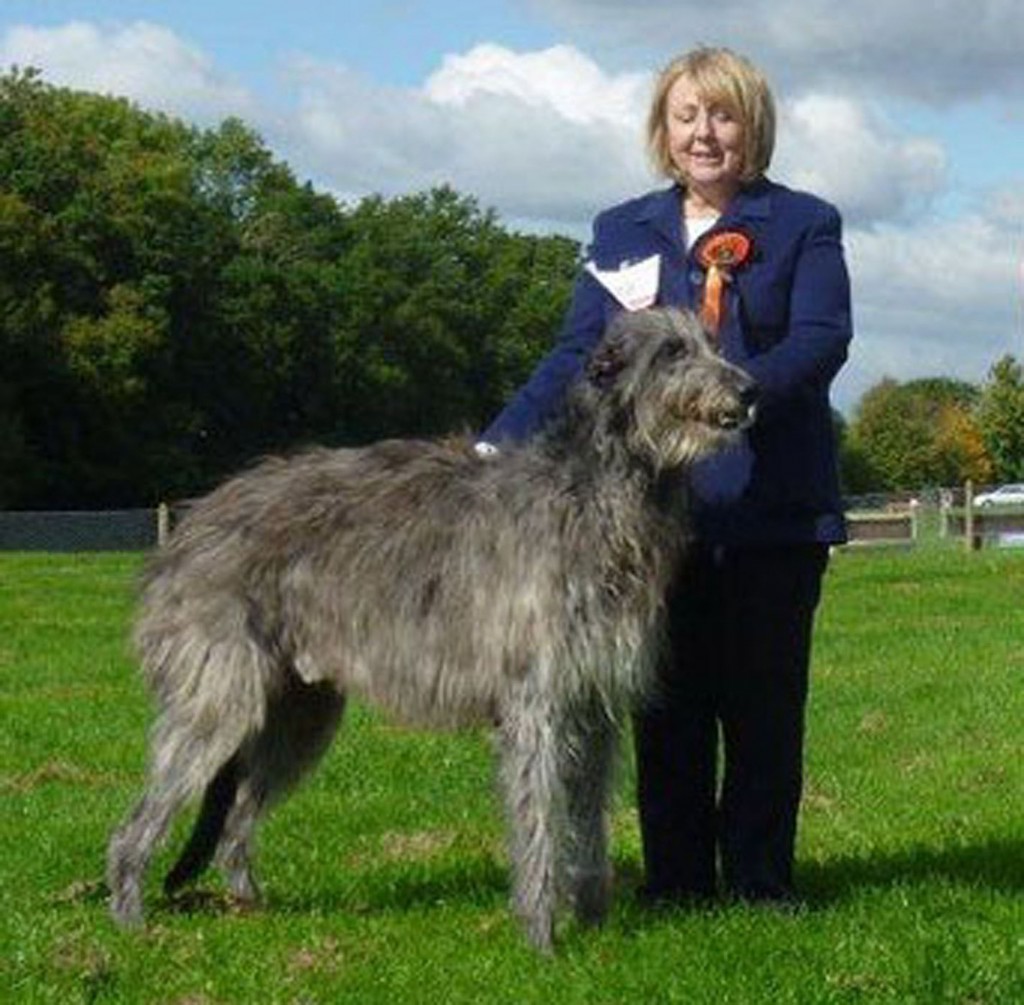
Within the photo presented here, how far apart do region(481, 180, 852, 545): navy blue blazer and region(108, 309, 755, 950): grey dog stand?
290 millimetres

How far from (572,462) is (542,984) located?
1725 mm

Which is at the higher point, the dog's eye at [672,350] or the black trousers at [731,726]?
the dog's eye at [672,350]

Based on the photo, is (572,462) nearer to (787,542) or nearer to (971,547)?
(787,542)

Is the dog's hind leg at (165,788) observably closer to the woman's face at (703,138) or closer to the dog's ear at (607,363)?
the dog's ear at (607,363)

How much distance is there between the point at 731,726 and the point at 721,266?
1.70 metres

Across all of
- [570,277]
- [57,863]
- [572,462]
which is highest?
[570,277]

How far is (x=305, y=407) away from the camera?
73938mm

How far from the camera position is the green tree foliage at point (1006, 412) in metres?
81.0

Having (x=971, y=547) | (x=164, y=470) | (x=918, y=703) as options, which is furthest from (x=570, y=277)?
(x=918, y=703)

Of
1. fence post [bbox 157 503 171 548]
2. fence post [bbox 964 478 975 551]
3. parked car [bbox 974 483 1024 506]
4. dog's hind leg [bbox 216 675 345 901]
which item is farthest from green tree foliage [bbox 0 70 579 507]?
dog's hind leg [bbox 216 675 345 901]

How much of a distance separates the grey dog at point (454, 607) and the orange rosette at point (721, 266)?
1.53 feet

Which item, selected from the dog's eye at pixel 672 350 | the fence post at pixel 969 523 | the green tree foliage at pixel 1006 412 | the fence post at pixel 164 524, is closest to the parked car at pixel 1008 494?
the green tree foliage at pixel 1006 412

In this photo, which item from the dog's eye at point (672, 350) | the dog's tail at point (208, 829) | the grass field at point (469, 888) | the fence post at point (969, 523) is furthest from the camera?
the fence post at point (969, 523)

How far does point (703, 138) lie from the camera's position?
7.51m
